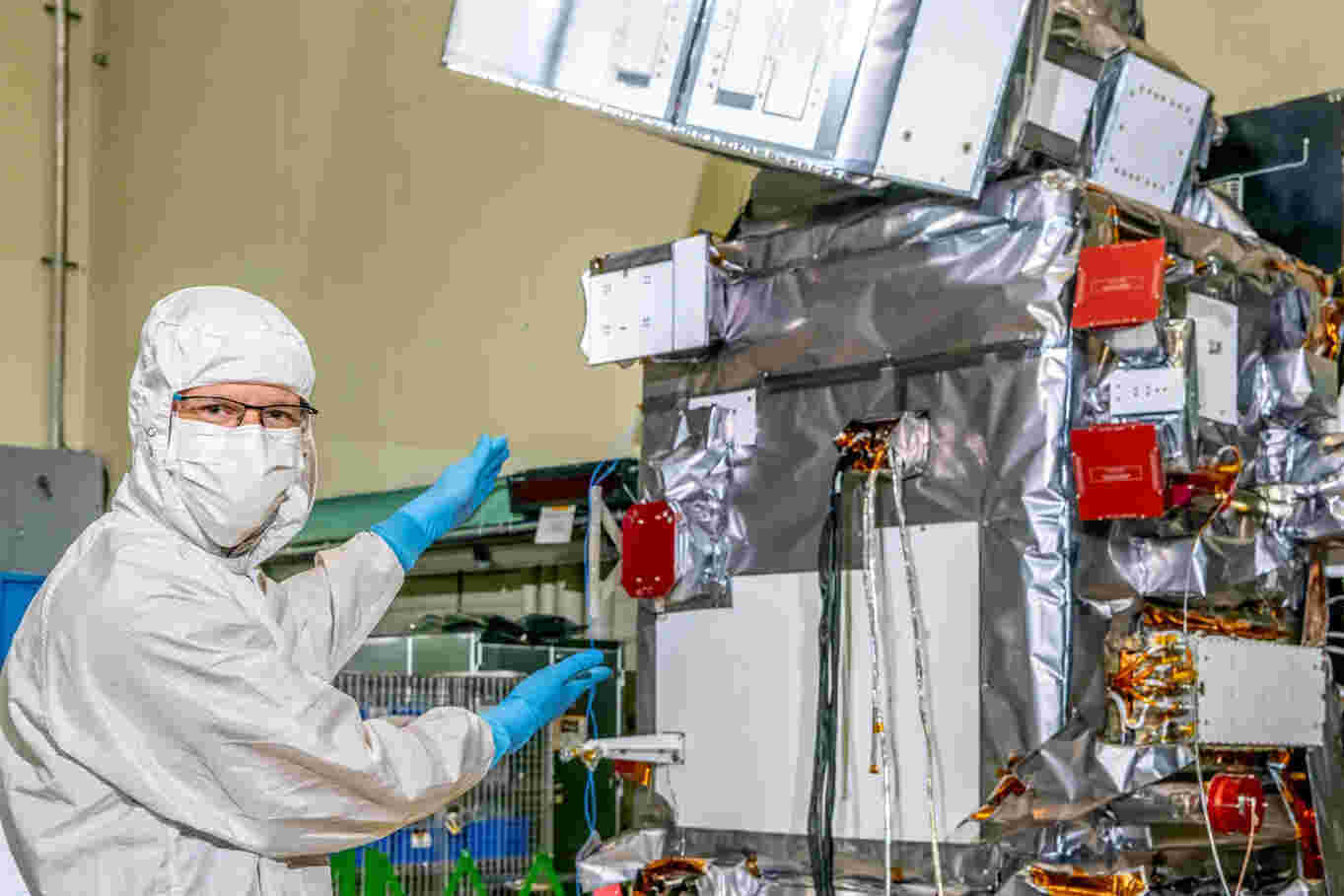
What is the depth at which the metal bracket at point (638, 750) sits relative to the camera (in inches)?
130

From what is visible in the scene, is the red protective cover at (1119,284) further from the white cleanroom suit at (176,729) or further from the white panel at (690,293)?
the white cleanroom suit at (176,729)

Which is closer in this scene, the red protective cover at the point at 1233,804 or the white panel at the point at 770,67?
the red protective cover at the point at 1233,804

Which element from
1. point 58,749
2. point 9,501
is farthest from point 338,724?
point 9,501

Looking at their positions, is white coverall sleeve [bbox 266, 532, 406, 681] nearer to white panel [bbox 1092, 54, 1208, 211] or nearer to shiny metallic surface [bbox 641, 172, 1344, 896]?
shiny metallic surface [bbox 641, 172, 1344, 896]

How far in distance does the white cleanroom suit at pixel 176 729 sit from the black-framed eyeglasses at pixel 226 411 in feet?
0.08

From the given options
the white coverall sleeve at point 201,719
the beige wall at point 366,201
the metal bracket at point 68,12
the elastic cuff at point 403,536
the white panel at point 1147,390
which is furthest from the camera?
the metal bracket at point 68,12

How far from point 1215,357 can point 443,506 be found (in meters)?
1.49

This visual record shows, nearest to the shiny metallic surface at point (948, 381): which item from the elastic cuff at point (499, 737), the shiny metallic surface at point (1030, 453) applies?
the shiny metallic surface at point (1030, 453)

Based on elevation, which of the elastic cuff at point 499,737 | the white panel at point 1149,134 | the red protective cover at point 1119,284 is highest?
the white panel at point 1149,134

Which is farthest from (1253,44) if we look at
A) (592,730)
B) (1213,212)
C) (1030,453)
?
(592,730)

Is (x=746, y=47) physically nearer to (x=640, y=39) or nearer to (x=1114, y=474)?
(x=640, y=39)

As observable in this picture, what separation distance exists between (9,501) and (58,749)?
5017 millimetres

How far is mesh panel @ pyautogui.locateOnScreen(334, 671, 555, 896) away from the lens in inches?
140

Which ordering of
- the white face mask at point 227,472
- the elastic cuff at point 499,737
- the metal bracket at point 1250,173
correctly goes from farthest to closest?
the metal bracket at point 1250,173, the elastic cuff at point 499,737, the white face mask at point 227,472
